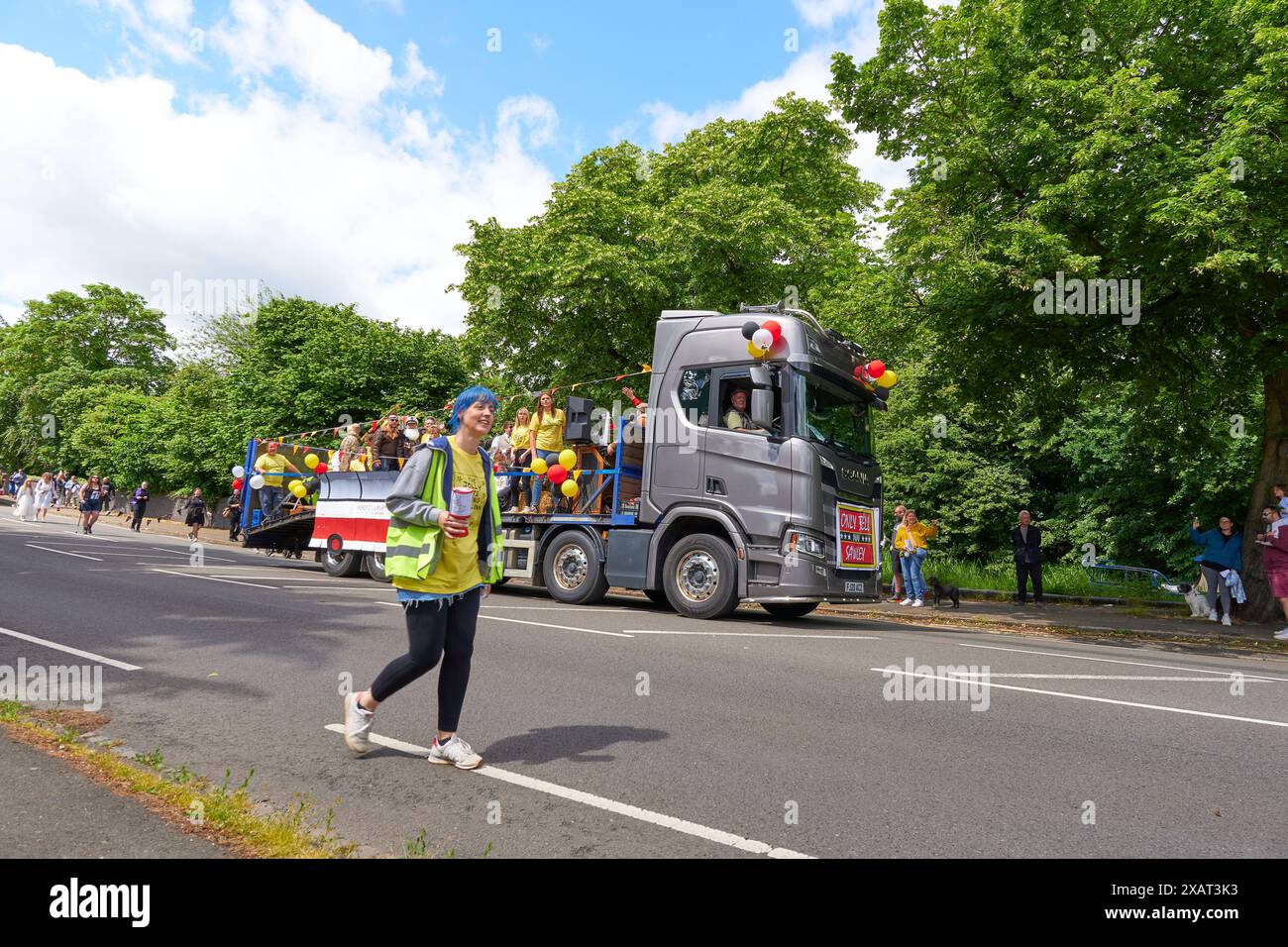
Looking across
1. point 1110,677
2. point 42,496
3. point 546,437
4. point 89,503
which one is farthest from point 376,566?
point 42,496

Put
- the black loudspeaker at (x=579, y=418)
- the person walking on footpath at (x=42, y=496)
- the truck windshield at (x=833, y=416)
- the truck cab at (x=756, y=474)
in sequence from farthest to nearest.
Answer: the person walking on footpath at (x=42, y=496)
the black loudspeaker at (x=579, y=418)
the truck windshield at (x=833, y=416)
the truck cab at (x=756, y=474)

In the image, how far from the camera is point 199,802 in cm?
361

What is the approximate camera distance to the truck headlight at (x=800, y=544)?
A: 10523 millimetres

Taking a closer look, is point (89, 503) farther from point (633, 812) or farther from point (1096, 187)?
point (633, 812)

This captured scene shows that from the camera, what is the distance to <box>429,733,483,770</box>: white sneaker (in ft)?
14.3

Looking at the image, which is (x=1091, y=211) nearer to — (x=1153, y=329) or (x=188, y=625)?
(x=1153, y=329)

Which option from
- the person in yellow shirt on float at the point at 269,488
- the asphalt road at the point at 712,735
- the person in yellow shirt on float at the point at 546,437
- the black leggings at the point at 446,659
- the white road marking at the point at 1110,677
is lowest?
the white road marking at the point at 1110,677

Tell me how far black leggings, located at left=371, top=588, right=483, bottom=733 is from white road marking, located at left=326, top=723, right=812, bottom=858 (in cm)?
37

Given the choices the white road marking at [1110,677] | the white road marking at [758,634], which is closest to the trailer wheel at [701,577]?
the white road marking at [758,634]

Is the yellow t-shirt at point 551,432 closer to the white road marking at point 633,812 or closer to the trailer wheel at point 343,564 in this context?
the trailer wheel at point 343,564

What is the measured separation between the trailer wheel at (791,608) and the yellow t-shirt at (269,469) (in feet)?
32.7

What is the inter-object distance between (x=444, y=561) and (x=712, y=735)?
2013 millimetres
